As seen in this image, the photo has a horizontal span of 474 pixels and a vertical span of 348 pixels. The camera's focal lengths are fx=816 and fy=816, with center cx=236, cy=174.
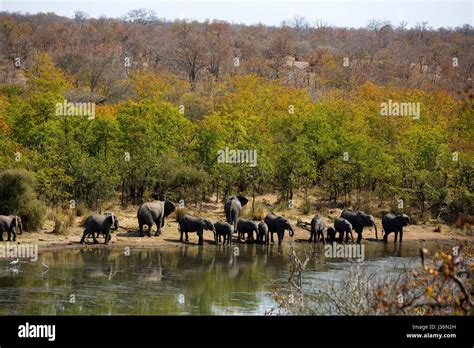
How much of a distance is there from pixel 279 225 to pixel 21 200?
10.9 m

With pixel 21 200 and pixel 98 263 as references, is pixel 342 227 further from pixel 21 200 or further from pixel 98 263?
pixel 21 200

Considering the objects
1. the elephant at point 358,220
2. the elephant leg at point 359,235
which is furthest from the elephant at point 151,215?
the elephant leg at point 359,235

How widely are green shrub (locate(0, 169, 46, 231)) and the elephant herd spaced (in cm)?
105

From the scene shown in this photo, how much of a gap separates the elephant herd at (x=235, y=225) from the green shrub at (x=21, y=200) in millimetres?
1047

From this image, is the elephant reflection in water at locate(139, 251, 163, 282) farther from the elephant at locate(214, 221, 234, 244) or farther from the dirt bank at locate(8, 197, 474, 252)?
the elephant at locate(214, 221, 234, 244)

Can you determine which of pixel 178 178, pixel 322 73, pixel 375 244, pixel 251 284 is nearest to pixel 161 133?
pixel 178 178

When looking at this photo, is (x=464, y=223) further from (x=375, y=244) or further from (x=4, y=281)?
Answer: (x=375, y=244)

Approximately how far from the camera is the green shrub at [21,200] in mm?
32219

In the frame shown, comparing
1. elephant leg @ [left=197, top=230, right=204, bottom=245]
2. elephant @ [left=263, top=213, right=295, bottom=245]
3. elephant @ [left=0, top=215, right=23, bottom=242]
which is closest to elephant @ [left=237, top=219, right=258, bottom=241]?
elephant @ [left=263, top=213, right=295, bottom=245]

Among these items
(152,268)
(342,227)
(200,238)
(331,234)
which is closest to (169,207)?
Answer: (200,238)

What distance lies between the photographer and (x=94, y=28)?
422 ft

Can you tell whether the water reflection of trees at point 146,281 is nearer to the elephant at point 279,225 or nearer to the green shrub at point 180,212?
the elephant at point 279,225

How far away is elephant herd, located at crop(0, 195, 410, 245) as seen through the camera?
32.0m

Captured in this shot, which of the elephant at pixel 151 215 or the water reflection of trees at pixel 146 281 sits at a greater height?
the elephant at pixel 151 215
